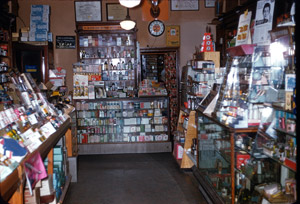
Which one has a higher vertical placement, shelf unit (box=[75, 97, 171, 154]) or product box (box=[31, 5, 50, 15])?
product box (box=[31, 5, 50, 15])

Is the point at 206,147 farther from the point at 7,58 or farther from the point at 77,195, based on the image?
the point at 7,58

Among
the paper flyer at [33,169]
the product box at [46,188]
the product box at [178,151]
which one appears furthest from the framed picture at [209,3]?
the paper flyer at [33,169]

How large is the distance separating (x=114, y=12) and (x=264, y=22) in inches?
237

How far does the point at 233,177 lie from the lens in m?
3.42

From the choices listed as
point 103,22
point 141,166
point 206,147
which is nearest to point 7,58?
point 103,22

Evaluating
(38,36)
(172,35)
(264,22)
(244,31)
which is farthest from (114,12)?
(264,22)

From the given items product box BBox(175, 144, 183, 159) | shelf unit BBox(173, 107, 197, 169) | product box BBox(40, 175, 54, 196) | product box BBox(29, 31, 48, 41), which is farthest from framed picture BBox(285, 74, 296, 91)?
product box BBox(29, 31, 48, 41)

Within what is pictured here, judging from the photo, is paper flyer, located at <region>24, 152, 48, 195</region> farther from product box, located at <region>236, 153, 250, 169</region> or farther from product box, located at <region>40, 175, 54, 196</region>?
product box, located at <region>236, 153, 250, 169</region>

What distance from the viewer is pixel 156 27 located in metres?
9.09

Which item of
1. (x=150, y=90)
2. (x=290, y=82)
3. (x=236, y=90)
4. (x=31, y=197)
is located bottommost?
(x=31, y=197)

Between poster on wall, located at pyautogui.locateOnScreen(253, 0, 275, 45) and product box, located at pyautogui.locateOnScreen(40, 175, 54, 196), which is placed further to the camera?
poster on wall, located at pyautogui.locateOnScreen(253, 0, 275, 45)

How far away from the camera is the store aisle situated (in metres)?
4.72

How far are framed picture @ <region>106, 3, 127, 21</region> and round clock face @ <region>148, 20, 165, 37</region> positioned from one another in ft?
2.68

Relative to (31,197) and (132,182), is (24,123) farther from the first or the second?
(132,182)
